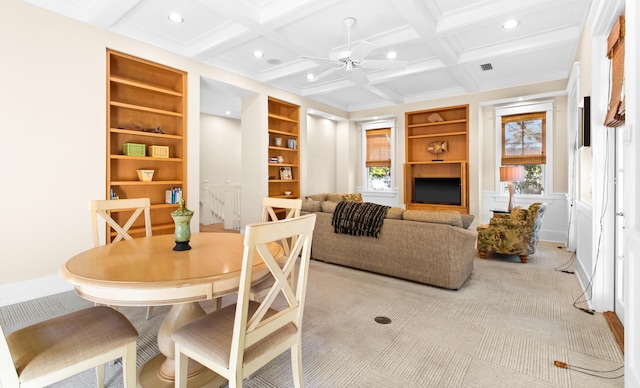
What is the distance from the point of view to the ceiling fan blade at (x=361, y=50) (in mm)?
3346

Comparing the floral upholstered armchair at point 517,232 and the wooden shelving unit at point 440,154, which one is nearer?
the floral upholstered armchair at point 517,232

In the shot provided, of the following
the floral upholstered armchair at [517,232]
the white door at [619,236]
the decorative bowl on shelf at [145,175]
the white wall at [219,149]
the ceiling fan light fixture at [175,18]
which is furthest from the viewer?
the white wall at [219,149]

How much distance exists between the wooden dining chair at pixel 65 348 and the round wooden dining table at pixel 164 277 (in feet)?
0.65

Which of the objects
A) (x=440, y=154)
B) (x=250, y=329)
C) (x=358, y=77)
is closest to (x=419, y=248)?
(x=250, y=329)

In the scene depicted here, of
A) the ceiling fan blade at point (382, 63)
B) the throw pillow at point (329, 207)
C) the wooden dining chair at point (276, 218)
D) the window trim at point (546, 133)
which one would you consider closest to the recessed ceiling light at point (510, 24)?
the ceiling fan blade at point (382, 63)

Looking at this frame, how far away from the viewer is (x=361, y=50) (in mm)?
3471

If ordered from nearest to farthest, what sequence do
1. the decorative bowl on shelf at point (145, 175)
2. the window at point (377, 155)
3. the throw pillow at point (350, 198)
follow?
the decorative bowl on shelf at point (145, 175) → the throw pillow at point (350, 198) → the window at point (377, 155)

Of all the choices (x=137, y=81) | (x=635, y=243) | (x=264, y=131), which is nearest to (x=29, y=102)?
(x=137, y=81)

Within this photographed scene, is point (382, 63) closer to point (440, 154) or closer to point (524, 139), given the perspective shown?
point (440, 154)

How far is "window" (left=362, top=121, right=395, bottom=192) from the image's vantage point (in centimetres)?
764

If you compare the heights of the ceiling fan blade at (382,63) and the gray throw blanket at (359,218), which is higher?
the ceiling fan blade at (382,63)

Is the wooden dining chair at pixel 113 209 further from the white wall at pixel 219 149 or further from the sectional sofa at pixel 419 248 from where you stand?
the white wall at pixel 219 149

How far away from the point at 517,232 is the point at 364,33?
334 centimetres

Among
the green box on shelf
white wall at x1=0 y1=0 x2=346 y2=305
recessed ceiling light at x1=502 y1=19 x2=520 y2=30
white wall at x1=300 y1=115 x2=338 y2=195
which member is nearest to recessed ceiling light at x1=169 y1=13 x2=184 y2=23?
white wall at x1=0 y1=0 x2=346 y2=305
